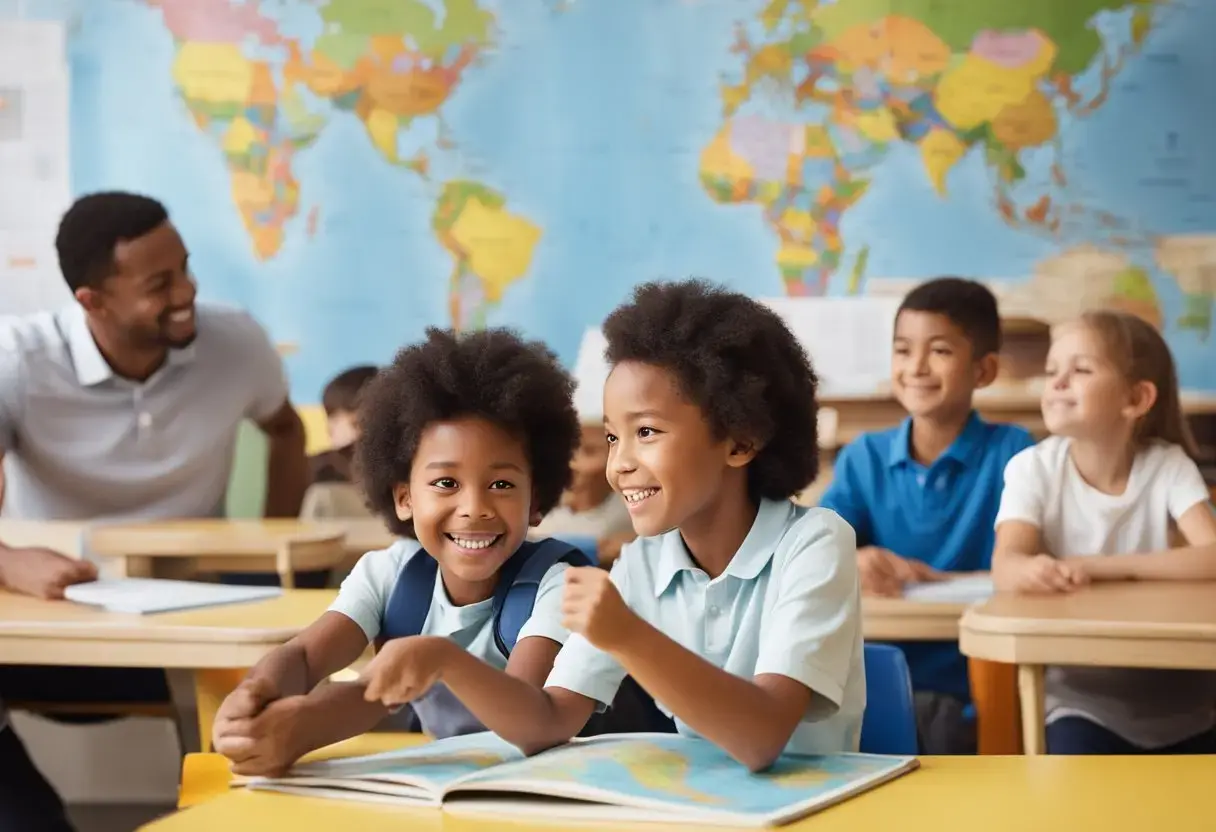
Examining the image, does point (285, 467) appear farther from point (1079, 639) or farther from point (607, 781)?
point (607, 781)

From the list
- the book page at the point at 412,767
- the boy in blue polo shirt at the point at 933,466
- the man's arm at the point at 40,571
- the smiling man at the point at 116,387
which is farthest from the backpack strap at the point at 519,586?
the smiling man at the point at 116,387

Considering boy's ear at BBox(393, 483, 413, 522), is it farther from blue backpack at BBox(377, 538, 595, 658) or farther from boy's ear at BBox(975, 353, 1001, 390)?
boy's ear at BBox(975, 353, 1001, 390)

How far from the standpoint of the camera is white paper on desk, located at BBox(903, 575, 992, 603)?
7.40 feet

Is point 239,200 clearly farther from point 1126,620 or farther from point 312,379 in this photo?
point 1126,620

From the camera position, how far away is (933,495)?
2738 millimetres

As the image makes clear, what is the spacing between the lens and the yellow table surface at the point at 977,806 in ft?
3.29

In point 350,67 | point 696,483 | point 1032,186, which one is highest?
point 350,67

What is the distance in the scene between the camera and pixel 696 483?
1350 millimetres

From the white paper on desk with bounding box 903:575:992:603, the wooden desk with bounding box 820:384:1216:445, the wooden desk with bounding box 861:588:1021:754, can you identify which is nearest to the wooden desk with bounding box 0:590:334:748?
the wooden desk with bounding box 861:588:1021:754

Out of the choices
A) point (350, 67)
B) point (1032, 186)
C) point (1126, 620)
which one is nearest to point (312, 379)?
point (350, 67)

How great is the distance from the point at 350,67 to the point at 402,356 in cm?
263

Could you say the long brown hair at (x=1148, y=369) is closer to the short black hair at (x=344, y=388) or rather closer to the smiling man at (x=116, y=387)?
the smiling man at (x=116, y=387)

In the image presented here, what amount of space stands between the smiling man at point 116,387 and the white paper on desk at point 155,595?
0.83m

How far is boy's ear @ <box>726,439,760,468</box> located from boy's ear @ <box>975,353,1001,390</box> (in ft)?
5.29
